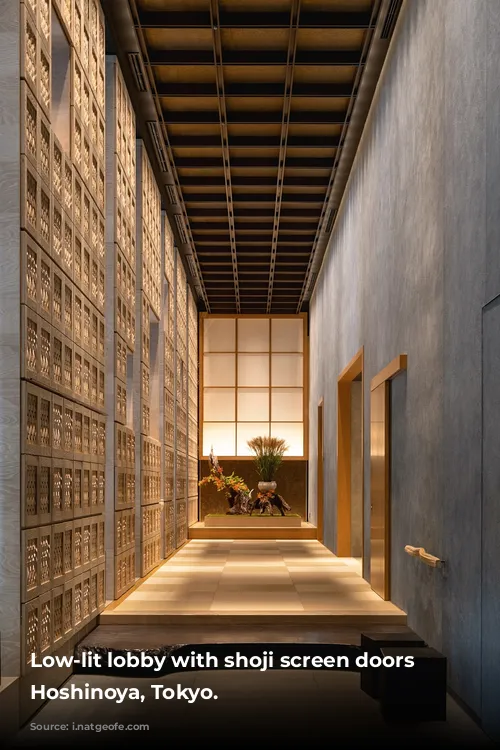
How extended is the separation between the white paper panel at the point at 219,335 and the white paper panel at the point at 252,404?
3.46 feet

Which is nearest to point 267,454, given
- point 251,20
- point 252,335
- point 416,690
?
point 252,335

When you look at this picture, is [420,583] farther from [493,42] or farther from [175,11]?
[175,11]

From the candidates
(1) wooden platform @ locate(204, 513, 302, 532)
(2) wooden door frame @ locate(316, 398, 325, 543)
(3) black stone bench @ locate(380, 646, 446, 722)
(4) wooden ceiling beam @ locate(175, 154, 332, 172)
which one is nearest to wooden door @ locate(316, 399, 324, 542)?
(2) wooden door frame @ locate(316, 398, 325, 543)

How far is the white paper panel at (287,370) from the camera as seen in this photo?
2156cm

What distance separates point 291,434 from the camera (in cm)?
2148

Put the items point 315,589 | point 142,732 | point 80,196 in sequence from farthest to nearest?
point 315,589 < point 80,196 < point 142,732

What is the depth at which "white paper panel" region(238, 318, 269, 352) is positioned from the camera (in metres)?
21.6

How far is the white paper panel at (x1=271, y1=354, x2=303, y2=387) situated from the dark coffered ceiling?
242 inches

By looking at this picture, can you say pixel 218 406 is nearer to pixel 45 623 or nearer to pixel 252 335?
pixel 252 335

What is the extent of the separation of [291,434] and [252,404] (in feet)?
3.69

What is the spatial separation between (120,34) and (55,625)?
5.26 meters

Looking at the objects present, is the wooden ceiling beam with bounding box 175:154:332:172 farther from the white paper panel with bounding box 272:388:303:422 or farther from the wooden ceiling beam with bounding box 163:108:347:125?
the white paper panel with bounding box 272:388:303:422

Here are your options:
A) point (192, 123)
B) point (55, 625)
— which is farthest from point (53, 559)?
point (192, 123)

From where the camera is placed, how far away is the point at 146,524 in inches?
403
